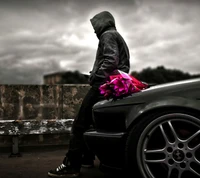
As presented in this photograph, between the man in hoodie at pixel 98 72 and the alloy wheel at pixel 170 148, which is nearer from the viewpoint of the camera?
the alloy wheel at pixel 170 148

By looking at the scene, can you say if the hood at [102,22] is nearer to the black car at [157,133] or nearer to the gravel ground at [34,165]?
the black car at [157,133]

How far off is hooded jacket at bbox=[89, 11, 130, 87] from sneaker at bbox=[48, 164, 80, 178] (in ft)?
3.23

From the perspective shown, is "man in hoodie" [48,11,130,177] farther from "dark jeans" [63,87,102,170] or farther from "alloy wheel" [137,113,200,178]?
"alloy wheel" [137,113,200,178]

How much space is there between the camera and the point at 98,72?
412cm

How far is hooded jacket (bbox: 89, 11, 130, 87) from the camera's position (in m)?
4.04

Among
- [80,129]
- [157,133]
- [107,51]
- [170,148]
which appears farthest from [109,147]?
[107,51]

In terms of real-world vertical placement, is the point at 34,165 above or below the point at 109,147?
below

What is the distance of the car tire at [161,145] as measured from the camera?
303 cm

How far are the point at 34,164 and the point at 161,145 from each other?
2.30 meters

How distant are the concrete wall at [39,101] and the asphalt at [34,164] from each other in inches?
42.4

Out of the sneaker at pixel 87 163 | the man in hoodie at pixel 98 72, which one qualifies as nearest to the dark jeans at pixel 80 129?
the man in hoodie at pixel 98 72

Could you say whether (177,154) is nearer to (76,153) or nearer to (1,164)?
(76,153)

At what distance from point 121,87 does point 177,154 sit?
31.9 inches

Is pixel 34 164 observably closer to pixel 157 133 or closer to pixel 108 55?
pixel 108 55
